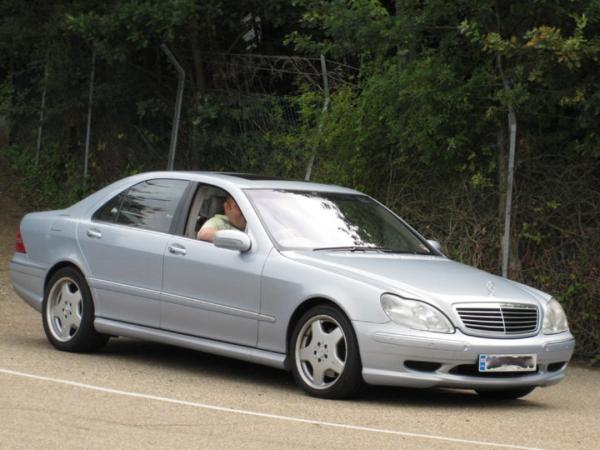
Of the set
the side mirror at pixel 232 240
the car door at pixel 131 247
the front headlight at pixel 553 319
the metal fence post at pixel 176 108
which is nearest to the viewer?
the front headlight at pixel 553 319

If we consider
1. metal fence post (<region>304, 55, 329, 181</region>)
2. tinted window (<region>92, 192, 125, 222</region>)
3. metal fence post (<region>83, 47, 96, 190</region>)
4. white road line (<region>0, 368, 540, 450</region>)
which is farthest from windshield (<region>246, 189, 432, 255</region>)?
metal fence post (<region>83, 47, 96, 190</region>)

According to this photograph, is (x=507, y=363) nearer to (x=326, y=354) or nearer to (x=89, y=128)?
(x=326, y=354)

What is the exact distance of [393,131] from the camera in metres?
Answer: 14.5

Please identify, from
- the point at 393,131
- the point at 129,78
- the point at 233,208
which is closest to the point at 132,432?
the point at 233,208

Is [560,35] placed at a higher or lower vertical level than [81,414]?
higher

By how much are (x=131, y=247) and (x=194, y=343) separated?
1077 mm

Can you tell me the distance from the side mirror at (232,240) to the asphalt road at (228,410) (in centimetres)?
101

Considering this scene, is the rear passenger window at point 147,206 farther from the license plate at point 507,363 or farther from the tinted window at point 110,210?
the license plate at point 507,363

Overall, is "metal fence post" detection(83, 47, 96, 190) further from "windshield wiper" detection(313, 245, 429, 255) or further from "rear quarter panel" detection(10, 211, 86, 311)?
"windshield wiper" detection(313, 245, 429, 255)

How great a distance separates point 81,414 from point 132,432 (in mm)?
634

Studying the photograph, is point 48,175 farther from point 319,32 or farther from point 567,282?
point 567,282

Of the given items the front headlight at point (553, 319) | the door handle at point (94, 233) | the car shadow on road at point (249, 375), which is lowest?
the car shadow on road at point (249, 375)

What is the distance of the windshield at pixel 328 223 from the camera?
33.6 ft

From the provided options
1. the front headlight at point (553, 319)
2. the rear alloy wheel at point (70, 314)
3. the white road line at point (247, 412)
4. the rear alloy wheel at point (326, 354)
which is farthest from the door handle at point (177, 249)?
the front headlight at point (553, 319)
